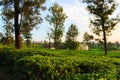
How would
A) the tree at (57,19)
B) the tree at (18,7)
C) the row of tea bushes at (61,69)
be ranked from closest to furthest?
the row of tea bushes at (61,69) < the tree at (18,7) < the tree at (57,19)

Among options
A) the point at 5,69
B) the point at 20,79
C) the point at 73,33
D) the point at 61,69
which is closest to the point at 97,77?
the point at 61,69

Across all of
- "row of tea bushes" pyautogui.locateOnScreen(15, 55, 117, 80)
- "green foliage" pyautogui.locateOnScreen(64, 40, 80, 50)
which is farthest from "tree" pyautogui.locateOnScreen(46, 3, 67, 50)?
"row of tea bushes" pyautogui.locateOnScreen(15, 55, 117, 80)

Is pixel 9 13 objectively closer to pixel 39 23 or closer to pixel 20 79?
pixel 39 23

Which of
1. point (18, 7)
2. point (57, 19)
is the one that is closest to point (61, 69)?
point (18, 7)

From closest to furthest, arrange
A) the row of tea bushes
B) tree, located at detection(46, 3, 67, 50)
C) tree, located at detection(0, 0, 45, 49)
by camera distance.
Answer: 1. the row of tea bushes
2. tree, located at detection(0, 0, 45, 49)
3. tree, located at detection(46, 3, 67, 50)

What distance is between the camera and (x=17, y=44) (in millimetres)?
27969

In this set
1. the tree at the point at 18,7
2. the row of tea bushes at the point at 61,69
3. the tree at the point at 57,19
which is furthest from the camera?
the tree at the point at 57,19

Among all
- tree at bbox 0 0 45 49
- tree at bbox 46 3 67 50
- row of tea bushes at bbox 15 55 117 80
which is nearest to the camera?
row of tea bushes at bbox 15 55 117 80

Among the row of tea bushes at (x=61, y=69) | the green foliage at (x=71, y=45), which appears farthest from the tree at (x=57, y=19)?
the row of tea bushes at (x=61, y=69)

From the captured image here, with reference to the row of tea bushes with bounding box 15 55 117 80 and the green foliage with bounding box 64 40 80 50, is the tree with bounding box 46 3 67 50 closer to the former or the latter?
the green foliage with bounding box 64 40 80 50

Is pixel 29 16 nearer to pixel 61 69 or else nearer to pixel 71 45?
pixel 61 69

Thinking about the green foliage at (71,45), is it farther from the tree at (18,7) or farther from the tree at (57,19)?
the tree at (18,7)

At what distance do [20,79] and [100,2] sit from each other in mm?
29537

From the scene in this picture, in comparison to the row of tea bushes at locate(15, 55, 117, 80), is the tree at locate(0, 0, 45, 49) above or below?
above
